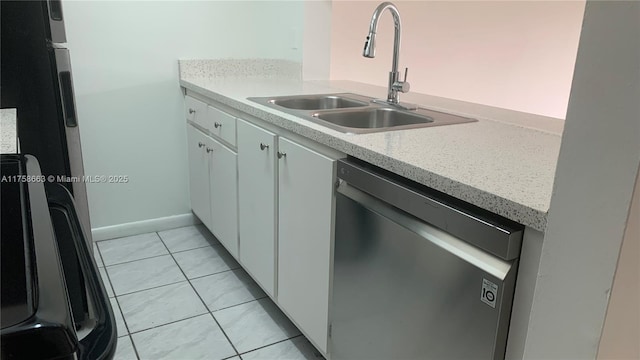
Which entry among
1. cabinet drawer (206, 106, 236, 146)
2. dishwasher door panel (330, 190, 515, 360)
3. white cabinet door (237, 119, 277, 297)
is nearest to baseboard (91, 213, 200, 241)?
cabinet drawer (206, 106, 236, 146)

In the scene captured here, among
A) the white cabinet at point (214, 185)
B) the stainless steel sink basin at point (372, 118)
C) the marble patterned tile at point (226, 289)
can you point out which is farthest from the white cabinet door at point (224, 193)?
the stainless steel sink basin at point (372, 118)

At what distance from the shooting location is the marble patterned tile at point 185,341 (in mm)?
1870

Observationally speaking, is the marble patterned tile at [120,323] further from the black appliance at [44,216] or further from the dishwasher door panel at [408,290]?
the dishwasher door panel at [408,290]

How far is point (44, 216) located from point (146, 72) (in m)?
2.16

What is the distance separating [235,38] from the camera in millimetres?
2920

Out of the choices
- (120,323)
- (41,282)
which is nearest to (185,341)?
(120,323)

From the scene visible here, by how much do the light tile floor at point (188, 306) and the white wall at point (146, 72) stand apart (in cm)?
29

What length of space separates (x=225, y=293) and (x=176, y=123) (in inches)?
43.9

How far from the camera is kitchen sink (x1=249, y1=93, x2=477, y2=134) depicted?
1.77m

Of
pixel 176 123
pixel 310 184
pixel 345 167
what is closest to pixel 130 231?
pixel 176 123

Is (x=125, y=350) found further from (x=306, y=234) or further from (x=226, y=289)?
(x=306, y=234)

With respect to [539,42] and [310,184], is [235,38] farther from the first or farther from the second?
[539,42]

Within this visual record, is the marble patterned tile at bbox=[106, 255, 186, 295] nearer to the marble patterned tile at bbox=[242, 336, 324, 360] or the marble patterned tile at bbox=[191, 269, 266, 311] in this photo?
the marble patterned tile at bbox=[191, 269, 266, 311]

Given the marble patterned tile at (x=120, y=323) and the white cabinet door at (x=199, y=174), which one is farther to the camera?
the white cabinet door at (x=199, y=174)
